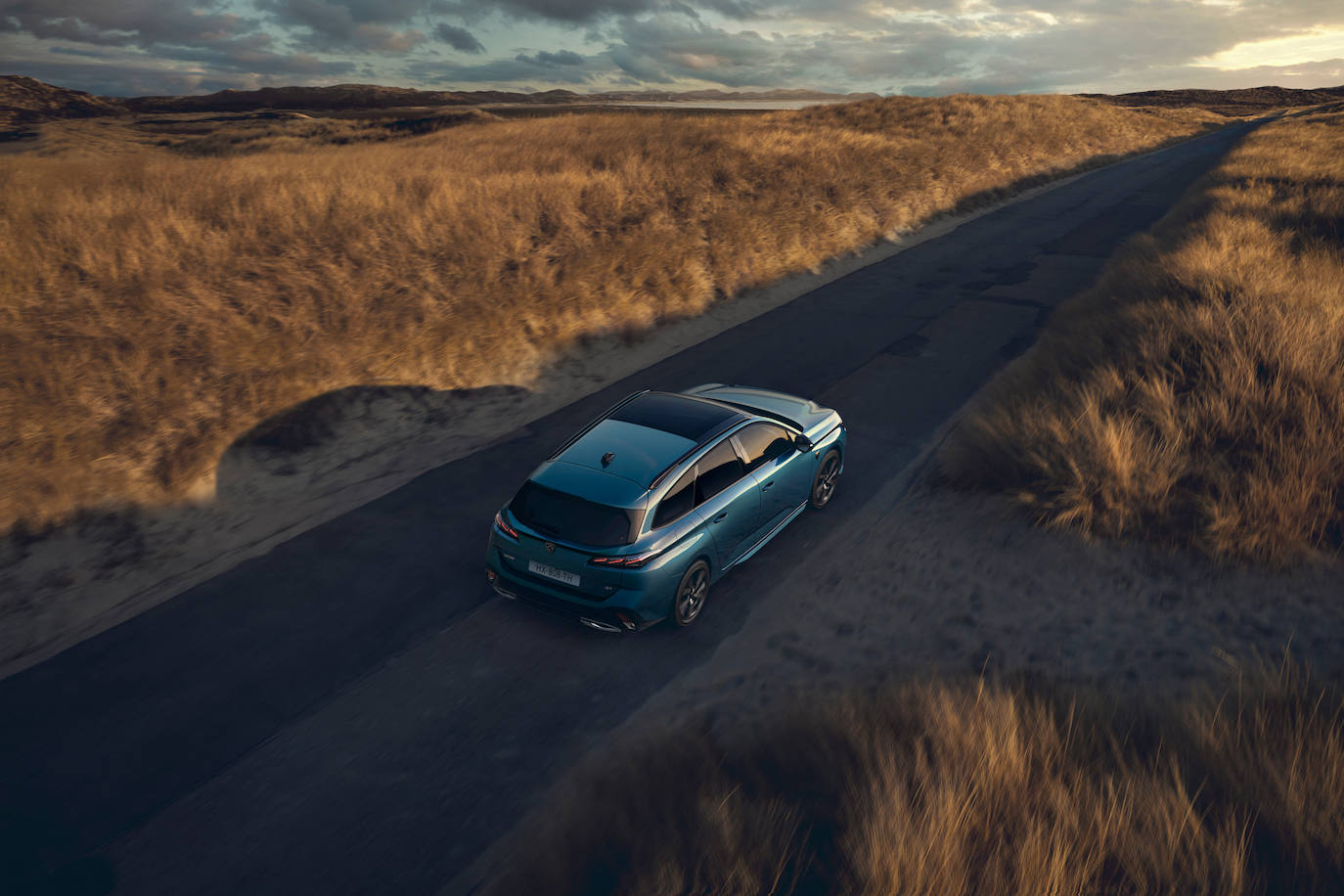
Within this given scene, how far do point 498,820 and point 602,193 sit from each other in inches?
620

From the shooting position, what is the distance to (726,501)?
696 cm

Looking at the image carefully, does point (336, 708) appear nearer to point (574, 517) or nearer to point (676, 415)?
point (574, 517)

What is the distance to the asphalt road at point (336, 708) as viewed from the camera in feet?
15.3

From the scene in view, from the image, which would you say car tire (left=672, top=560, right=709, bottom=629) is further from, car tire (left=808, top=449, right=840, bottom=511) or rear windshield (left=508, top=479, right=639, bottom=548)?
car tire (left=808, top=449, right=840, bottom=511)

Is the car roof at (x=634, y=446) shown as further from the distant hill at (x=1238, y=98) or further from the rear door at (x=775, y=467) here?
the distant hill at (x=1238, y=98)

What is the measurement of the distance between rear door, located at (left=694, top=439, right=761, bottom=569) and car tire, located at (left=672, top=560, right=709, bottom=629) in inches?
9.4

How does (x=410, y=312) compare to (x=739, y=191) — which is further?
(x=739, y=191)

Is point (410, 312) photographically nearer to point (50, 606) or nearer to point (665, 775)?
point (50, 606)

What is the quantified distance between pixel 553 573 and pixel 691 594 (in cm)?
122

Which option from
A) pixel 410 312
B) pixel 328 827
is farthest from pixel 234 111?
pixel 328 827

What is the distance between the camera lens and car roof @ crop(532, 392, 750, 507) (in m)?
6.41

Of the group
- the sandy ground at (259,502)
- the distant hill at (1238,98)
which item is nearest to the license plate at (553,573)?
the sandy ground at (259,502)

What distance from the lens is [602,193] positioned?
18109 mm

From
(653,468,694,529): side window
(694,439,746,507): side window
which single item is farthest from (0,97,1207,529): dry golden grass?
(653,468,694,529): side window
